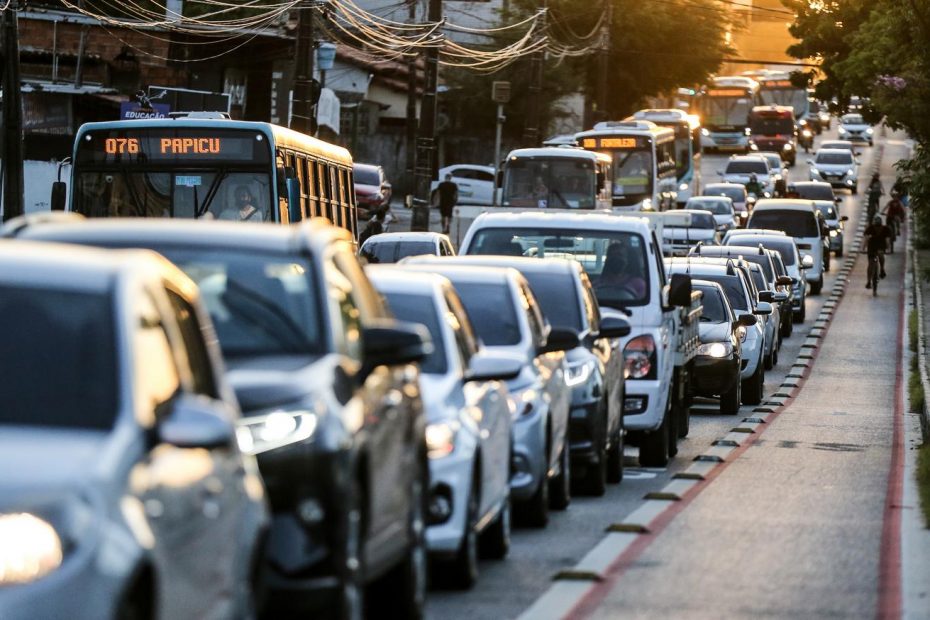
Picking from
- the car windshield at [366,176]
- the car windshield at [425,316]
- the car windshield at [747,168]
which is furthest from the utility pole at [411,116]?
the car windshield at [425,316]

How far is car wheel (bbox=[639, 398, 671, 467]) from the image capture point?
57.2 ft

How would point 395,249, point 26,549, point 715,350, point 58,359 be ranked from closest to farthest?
point 26,549 < point 58,359 < point 715,350 < point 395,249

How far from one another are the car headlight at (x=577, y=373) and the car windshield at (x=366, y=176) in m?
40.3

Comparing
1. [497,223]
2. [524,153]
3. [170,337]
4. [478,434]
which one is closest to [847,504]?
[497,223]

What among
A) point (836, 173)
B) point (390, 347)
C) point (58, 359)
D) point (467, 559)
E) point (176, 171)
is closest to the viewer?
point (58, 359)

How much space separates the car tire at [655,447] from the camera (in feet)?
57.2

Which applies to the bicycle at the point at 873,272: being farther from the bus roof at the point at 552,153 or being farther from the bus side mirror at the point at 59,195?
the bus side mirror at the point at 59,195

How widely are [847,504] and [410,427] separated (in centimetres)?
698

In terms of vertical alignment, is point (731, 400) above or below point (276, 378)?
below

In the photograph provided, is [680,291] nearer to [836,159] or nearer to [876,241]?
[876,241]

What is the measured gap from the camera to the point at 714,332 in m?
24.3

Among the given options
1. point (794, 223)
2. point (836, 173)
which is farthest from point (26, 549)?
point (836, 173)

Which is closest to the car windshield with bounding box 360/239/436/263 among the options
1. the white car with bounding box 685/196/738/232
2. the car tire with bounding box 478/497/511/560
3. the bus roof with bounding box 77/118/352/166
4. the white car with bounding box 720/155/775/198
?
the bus roof with bounding box 77/118/352/166

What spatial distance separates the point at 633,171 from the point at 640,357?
36.0 meters
